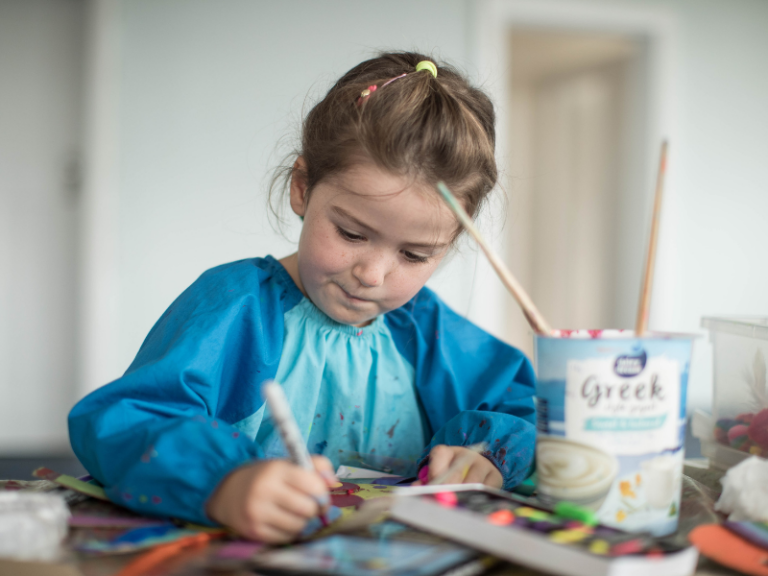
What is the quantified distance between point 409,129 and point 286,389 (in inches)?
14.1

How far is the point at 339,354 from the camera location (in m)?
0.86

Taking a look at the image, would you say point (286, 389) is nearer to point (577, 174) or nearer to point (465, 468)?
point (465, 468)

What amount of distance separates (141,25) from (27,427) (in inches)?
64.2

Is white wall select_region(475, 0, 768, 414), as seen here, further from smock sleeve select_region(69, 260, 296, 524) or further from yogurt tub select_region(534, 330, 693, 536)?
yogurt tub select_region(534, 330, 693, 536)

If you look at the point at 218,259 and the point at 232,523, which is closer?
the point at 232,523

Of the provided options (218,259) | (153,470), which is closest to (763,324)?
(153,470)

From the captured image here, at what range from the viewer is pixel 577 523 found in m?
0.41

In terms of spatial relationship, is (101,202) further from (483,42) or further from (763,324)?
(763,324)

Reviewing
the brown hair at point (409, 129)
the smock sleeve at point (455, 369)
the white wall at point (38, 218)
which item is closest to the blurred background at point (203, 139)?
the white wall at point (38, 218)

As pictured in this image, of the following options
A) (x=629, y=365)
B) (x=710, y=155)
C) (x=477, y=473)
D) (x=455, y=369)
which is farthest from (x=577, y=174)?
(x=629, y=365)

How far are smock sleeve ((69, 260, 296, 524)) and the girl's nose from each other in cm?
12

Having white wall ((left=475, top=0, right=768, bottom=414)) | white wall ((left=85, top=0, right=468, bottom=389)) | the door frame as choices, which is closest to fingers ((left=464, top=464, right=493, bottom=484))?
white wall ((left=85, top=0, right=468, bottom=389))

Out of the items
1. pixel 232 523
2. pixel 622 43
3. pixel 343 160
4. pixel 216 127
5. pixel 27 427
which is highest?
pixel 622 43

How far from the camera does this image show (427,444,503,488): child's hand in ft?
1.96
